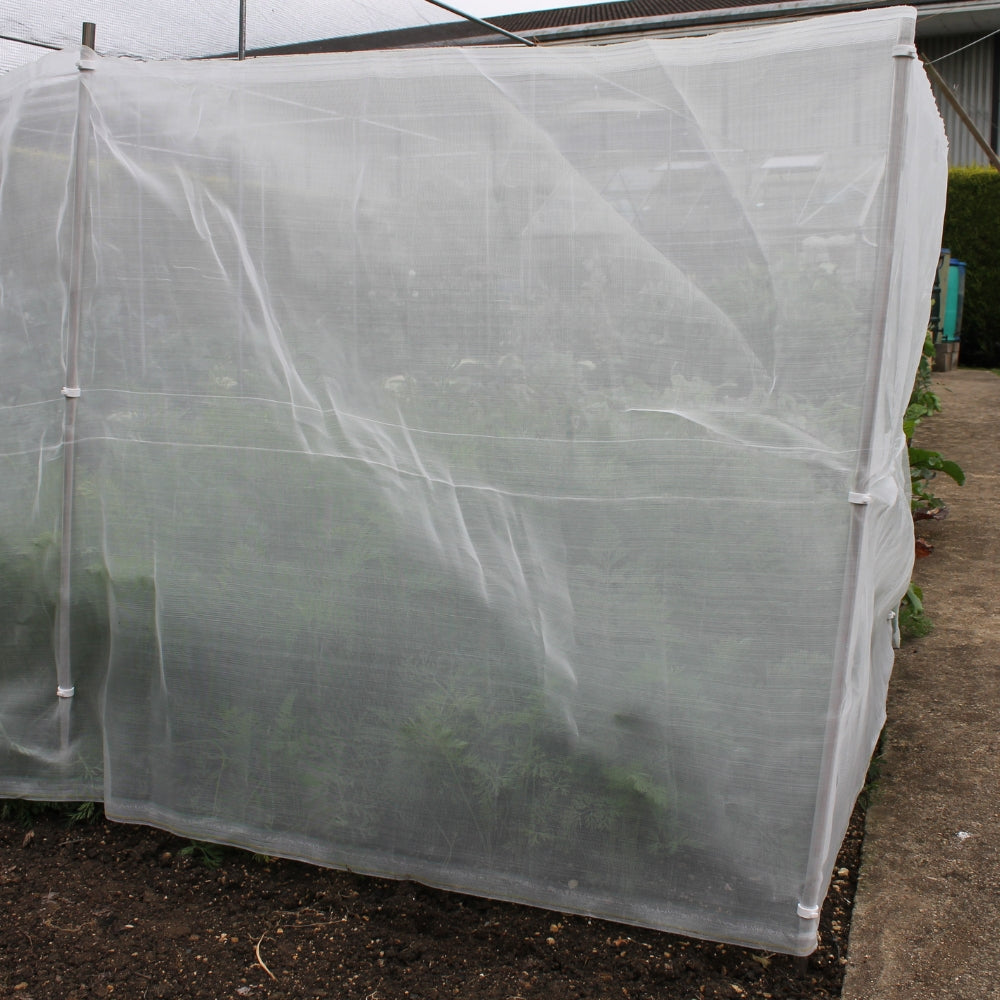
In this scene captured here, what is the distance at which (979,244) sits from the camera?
1169cm

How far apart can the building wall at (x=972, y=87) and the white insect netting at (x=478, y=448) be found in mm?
12684

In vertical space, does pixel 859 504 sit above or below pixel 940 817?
above

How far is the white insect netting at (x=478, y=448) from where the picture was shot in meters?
1.87

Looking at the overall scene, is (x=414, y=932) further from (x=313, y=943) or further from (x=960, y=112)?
(x=960, y=112)

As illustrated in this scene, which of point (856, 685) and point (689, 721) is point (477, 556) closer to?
point (689, 721)

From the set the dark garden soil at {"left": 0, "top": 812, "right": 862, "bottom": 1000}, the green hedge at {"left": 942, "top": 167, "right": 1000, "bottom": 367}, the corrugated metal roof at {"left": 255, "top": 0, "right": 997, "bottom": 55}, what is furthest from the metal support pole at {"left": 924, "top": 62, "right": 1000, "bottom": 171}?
the green hedge at {"left": 942, "top": 167, "right": 1000, "bottom": 367}

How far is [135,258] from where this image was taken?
2.31 metres

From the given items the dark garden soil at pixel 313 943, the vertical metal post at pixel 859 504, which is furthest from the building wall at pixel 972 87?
the dark garden soil at pixel 313 943

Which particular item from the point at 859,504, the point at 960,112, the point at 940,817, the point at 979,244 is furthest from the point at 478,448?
the point at 979,244

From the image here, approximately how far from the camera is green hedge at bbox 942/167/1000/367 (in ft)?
37.7

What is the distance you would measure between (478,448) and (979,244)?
1165cm

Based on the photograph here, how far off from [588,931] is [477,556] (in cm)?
89

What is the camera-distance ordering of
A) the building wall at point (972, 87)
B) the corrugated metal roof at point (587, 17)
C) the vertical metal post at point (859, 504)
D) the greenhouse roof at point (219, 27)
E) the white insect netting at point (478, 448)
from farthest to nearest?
the building wall at point (972, 87)
the corrugated metal roof at point (587, 17)
the greenhouse roof at point (219, 27)
the white insect netting at point (478, 448)
the vertical metal post at point (859, 504)

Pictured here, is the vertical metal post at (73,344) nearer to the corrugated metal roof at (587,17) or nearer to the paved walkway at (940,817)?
the paved walkway at (940,817)
